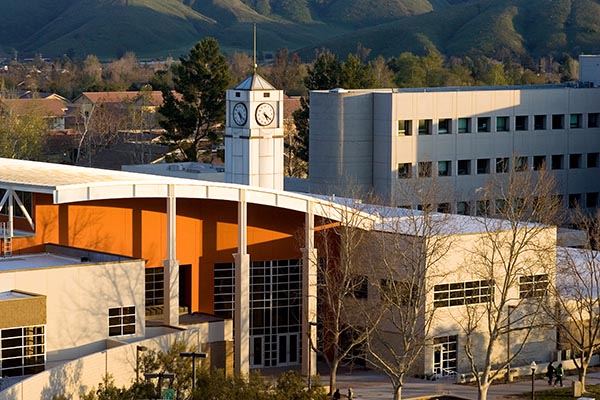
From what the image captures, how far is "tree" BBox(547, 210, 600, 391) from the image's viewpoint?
53.3 meters

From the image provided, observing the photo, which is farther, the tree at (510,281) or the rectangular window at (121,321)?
the tree at (510,281)

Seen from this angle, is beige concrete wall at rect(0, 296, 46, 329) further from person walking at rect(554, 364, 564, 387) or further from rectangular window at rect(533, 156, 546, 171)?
rectangular window at rect(533, 156, 546, 171)

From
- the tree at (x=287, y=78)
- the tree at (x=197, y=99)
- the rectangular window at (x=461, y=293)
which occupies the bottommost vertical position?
the rectangular window at (x=461, y=293)

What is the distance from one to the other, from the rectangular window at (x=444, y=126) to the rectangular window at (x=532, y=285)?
25.8m

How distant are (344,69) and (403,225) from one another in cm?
4768

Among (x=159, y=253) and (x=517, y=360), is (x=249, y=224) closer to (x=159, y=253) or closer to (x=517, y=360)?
(x=159, y=253)

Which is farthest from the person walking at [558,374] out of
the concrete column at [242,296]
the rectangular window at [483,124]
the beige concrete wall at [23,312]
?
the rectangular window at [483,124]

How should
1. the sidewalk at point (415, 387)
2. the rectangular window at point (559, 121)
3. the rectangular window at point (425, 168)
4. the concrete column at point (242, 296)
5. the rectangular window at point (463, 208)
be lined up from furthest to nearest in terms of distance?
the rectangular window at point (559, 121), the rectangular window at point (463, 208), the rectangular window at point (425, 168), the sidewalk at point (415, 387), the concrete column at point (242, 296)

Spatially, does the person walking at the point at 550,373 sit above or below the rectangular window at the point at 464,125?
below

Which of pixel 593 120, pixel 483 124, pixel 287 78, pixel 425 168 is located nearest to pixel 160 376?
pixel 425 168

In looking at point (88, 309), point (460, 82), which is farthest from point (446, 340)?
point (460, 82)

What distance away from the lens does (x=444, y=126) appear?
8225 centimetres

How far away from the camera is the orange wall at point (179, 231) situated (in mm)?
50438

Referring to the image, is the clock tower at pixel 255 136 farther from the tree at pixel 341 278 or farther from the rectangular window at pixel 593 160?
the rectangular window at pixel 593 160
